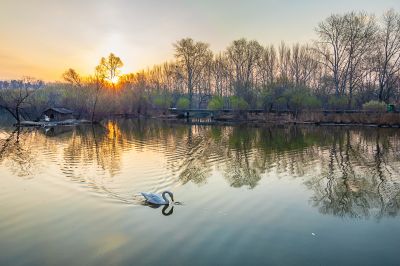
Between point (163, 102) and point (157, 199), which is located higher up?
point (163, 102)

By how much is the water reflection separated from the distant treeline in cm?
2419

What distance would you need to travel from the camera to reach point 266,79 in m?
68.9

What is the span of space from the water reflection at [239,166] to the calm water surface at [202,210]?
0.27 ft

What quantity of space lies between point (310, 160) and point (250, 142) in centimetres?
880

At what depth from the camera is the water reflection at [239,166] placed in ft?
41.7

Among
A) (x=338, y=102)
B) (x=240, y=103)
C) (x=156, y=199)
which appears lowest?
(x=156, y=199)

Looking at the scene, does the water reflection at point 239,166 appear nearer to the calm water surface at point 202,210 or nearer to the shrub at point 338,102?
the calm water surface at point 202,210

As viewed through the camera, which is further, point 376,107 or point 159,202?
point 376,107

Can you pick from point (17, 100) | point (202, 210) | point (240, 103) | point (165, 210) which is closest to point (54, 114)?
point (17, 100)

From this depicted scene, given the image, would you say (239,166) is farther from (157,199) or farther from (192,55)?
(192,55)

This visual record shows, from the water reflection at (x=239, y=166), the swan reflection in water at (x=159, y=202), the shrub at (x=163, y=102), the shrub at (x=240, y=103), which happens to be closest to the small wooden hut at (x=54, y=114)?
the shrub at (x=163, y=102)

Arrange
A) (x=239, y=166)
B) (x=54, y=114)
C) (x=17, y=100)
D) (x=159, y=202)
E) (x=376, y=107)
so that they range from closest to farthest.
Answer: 1. (x=159, y=202)
2. (x=239, y=166)
3. (x=376, y=107)
4. (x=17, y=100)
5. (x=54, y=114)

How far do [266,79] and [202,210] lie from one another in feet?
202

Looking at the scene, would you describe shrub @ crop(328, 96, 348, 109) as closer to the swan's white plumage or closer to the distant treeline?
the distant treeline
